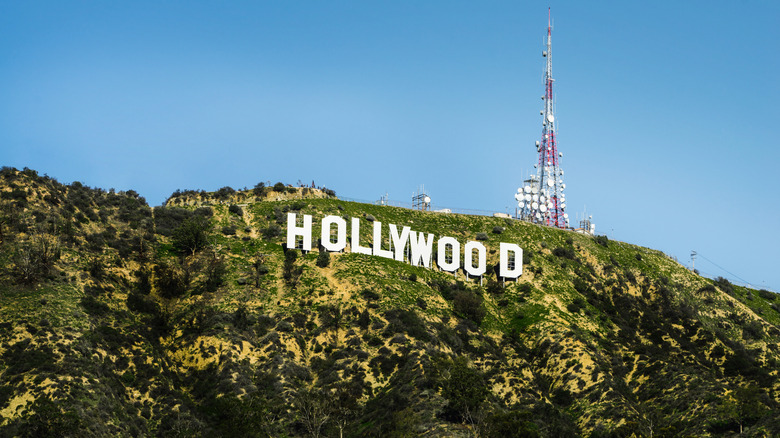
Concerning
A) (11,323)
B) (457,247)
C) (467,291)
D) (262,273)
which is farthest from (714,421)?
(11,323)

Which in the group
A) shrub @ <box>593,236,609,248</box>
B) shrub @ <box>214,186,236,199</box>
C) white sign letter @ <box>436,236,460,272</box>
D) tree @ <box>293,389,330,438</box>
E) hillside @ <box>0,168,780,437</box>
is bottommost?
tree @ <box>293,389,330,438</box>

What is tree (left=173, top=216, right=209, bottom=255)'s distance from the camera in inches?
4040

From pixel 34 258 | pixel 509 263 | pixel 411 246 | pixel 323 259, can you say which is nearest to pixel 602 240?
pixel 509 263

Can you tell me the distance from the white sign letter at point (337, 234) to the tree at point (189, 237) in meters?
16.0

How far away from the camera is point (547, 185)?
143 metres

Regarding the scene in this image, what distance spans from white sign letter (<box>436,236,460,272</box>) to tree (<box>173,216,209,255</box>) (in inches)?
1356

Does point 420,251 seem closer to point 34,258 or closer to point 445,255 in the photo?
point 445,255

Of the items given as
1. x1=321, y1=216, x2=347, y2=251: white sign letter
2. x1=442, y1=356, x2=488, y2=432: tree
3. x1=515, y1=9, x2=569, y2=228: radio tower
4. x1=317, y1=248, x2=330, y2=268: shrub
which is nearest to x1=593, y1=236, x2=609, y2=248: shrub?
x1=515, y1=9, x2=569, y2=228: radio tower

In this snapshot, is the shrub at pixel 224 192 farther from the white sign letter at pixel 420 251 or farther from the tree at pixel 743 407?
the tree at pixel 743 407

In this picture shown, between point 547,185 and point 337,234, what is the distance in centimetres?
4976

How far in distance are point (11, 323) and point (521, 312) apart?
212ft

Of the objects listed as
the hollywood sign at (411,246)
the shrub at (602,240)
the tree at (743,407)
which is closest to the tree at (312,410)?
the hollywood sign at (411,246)

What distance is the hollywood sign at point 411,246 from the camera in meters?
107

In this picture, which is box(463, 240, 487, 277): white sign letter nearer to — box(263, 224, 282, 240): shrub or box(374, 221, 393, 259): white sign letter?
box(374, 221, 393, 259): white sign letter
